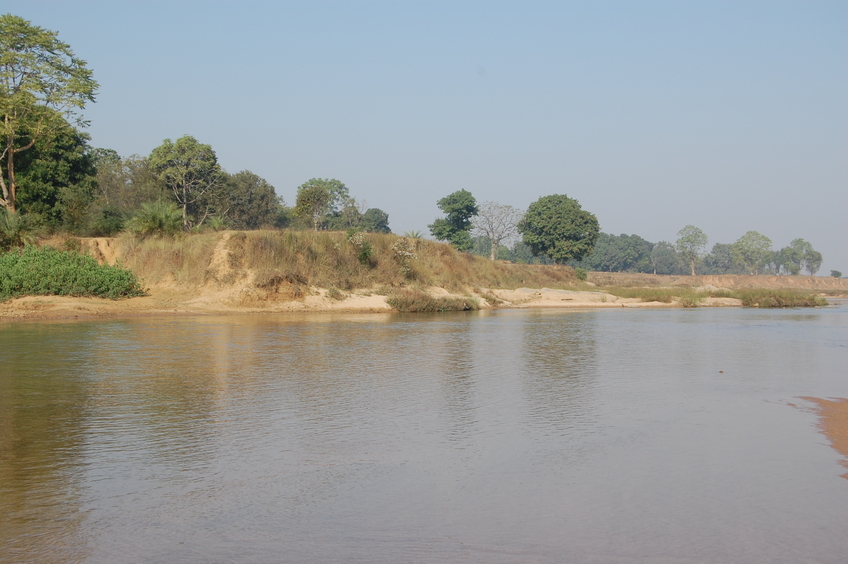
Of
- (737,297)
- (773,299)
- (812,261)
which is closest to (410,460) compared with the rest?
(773,299)

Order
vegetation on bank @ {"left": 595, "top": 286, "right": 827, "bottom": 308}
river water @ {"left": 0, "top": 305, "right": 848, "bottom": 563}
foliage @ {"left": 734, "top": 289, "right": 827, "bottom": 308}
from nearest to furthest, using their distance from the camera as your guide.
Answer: river water @ {"left": 0, "top": 305, "right": 848, "bottom": 563}, foliage @ {"left": 734, "top": 289, "right": 827, "bottom": 308}, vegetation on bank @ {"left": 595, "top": 286, "right": 827, "bottom": 308}

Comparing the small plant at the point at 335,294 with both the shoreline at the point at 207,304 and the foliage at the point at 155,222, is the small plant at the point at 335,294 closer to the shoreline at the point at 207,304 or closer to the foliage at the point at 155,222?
the shoreline at the point at 207,304

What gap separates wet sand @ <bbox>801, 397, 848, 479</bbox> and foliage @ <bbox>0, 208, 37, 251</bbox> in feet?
92.4

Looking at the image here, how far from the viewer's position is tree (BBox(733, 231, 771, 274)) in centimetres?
10069

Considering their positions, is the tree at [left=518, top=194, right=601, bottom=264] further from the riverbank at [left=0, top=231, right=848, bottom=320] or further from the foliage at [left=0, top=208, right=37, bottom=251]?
the foliage at [left=0, top=208, right=37, bottom=251]

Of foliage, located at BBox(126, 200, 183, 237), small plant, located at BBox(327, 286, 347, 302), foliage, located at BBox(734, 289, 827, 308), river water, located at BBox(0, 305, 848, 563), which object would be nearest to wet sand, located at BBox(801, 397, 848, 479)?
river water, located at BBox(0, 305, 848, 563)

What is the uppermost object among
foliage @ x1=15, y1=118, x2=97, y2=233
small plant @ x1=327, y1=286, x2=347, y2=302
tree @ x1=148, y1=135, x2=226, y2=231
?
tree @ x1=148, y1=135, x2=226, y2=231

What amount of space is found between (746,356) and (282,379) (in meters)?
10.5

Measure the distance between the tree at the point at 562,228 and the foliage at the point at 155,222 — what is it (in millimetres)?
43812

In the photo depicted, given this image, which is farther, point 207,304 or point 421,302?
point 421,302

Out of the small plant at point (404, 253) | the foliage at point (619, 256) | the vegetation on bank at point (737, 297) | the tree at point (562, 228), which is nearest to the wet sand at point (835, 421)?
the small plant at point (404, 253)

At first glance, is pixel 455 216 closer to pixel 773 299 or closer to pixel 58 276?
pixel 773 299

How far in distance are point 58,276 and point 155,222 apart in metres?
6.83

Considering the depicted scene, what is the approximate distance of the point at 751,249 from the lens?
333 ft
